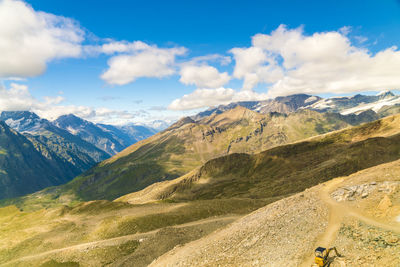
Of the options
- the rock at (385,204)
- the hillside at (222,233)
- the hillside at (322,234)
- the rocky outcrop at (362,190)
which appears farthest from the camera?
the rocky outcrop at (362,190)

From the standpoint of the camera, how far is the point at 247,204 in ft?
271

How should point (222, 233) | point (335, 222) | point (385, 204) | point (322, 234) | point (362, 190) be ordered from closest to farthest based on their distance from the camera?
point (322, 234) < point (385, 204) < point (335, 222) < point (362, 190) < point (222, 233)

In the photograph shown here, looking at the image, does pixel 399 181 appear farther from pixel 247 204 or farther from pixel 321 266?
pixel 247 204

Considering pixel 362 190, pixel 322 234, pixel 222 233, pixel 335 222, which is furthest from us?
pixel 222 233

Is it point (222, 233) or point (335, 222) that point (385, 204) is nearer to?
point (335, 222)

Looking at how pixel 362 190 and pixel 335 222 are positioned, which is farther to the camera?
pixel 362 190

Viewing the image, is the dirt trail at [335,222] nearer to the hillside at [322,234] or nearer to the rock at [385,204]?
the hillside at [322,234]

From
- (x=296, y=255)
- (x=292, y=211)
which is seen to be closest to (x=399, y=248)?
(x=296, y=255)

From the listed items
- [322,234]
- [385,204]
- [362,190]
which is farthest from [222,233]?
[385,204]

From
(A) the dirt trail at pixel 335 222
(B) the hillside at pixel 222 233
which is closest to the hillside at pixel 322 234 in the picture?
(A) the dirt trail at pixel 335 222

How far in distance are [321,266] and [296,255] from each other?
12.2 feet

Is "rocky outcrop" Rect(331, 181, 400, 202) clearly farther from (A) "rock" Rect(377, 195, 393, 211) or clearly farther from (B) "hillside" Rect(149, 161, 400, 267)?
(A) "rock" Rect(377, 195, 393, 211)

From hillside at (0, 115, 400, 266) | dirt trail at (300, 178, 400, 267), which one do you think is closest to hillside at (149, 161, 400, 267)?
dirt trail at (300, 178, 400, 267)

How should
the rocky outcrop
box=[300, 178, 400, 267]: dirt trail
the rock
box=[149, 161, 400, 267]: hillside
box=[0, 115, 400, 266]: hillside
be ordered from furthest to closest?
the rocky outcrop < the rock < box=[0, 115, 400, 266]: hillside < box=[300, 178, 400, 267]: dirt trail < box=[149, 161, 400, 267]: hillside
